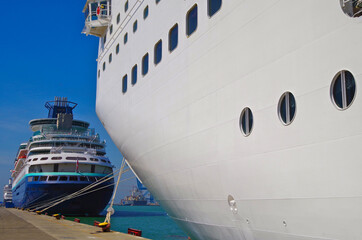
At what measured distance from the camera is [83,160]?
4012cm

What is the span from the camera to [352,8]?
4.61 metres

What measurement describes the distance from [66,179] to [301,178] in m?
35.5

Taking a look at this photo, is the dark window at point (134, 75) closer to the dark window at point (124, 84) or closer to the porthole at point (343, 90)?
A: the dark window at point (124, 84)

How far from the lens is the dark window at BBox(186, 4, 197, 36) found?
799 centimetres

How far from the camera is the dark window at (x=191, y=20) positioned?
799cm

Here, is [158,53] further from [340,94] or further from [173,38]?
[340,94]

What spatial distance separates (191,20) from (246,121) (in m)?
2.98

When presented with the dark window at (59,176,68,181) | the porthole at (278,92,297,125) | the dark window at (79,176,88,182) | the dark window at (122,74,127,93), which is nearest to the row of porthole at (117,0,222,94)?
the dark window at (122,74,127,93)

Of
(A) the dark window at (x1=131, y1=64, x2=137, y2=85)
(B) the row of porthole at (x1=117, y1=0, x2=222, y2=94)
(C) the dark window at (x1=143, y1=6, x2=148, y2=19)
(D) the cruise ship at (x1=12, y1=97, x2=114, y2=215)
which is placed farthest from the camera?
(D) the cruise ship at (x1=12, y1=97, x2=114, y2=215)

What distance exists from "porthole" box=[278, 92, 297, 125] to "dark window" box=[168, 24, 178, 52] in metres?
3.81

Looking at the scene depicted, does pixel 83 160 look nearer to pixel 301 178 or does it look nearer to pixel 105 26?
pixel 105 26

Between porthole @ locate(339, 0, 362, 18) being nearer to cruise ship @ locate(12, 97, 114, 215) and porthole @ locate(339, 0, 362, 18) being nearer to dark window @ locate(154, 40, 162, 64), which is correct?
dark window @ locate(154, 40, 162, 64)

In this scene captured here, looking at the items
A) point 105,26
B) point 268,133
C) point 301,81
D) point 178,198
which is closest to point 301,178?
point 268,133

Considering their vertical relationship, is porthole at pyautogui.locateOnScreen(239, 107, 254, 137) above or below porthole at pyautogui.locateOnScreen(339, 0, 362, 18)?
below
